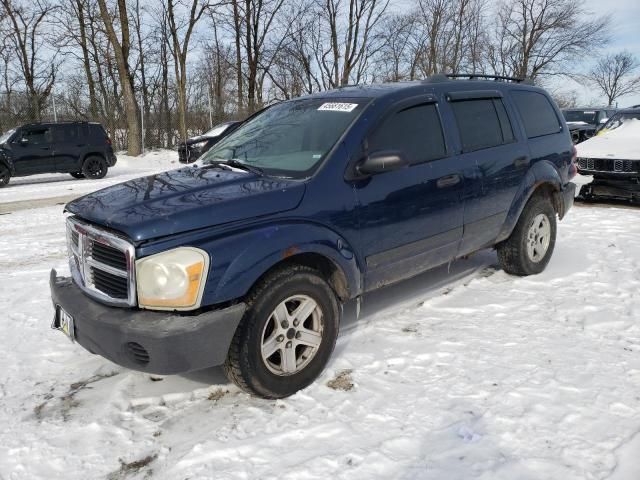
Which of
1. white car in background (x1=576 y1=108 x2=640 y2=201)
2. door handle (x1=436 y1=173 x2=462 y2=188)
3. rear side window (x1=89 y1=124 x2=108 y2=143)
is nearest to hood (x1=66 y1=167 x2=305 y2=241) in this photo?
door handle (x1=436 y1=173 x2=462 y2=188)

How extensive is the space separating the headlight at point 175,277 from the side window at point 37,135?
14577mm

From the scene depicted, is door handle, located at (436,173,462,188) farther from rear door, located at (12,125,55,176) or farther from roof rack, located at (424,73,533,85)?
rear door, located at (12,125,55,176)

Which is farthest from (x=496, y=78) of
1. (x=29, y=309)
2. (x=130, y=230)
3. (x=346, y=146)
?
(x=29, y=309)

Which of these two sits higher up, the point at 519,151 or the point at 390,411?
the point at 519,151

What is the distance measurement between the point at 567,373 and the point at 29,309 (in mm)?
4272

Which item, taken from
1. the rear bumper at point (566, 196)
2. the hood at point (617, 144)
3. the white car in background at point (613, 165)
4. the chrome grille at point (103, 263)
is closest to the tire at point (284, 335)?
the chrome grille at point (103, 263)

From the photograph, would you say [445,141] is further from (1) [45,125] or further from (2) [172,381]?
(1) [45,125]

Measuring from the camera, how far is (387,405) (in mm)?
2930

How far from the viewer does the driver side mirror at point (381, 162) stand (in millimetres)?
3236

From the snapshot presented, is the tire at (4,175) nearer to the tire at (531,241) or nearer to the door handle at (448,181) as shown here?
the tire at (531,241)

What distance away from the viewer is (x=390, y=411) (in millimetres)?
2869

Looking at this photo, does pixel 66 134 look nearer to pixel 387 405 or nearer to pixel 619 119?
pixel 619 119

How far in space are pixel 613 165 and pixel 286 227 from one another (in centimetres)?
800

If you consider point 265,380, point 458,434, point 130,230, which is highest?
point 130,230
